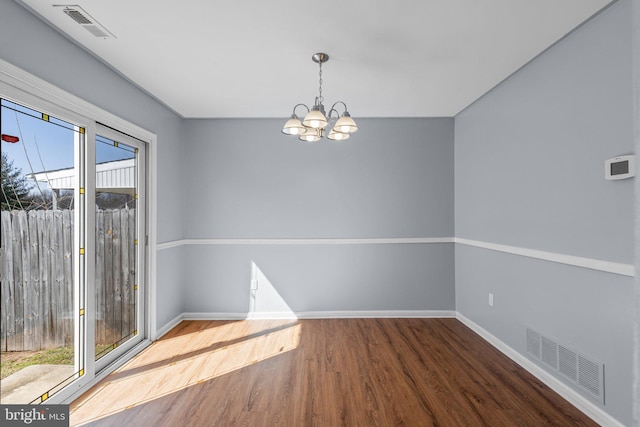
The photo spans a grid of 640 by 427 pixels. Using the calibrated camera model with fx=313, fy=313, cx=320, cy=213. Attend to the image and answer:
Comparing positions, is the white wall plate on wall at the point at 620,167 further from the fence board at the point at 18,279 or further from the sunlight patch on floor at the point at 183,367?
the fence board at the point at 18,279

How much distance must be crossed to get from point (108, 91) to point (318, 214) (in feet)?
8.48

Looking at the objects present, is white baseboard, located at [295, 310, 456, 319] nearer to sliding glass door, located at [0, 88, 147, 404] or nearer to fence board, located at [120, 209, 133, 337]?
fence board, located at [120, 209, 133, 337]

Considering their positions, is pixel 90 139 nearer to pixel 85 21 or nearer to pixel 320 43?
pixel 85 21

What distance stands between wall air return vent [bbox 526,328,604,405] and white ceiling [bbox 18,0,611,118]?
234 centimetres

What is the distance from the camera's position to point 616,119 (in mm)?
Result: 1972

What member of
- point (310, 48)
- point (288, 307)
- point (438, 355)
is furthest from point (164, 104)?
point (438, 355)

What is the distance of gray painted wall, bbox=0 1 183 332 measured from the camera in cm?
191

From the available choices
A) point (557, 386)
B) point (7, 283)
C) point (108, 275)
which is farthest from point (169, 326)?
point (557, 386)

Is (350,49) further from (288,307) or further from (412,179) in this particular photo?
(288,307)

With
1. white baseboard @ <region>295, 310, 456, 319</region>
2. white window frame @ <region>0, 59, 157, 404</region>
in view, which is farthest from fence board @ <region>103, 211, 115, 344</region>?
white baseboard @ <region>295, 310, 456, 319</region>

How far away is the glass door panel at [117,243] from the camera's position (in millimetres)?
2752

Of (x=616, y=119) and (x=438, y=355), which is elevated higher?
(x=616, y=119)

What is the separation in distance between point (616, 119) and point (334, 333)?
10.2 feet

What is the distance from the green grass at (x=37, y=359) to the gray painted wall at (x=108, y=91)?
1216mm
